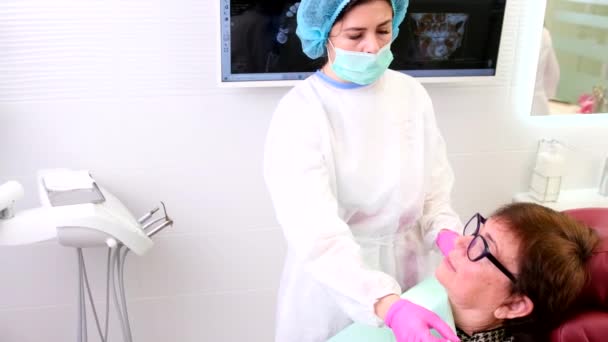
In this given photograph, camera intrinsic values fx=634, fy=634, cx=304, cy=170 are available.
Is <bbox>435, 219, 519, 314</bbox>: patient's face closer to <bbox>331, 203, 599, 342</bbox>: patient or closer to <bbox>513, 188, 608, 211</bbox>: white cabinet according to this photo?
<bbox>331, 203, 599, 342</bbox>: patient

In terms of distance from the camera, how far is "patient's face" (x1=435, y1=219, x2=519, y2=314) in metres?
1.24

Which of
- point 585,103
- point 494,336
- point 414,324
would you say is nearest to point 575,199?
point 585,103

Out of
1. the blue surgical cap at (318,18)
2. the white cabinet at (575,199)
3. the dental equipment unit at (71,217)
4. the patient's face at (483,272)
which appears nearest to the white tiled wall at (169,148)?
the white cabinet at (575,199)

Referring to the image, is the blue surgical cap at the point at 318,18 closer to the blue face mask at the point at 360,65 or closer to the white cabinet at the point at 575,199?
the blue face mask at the point at 360,65

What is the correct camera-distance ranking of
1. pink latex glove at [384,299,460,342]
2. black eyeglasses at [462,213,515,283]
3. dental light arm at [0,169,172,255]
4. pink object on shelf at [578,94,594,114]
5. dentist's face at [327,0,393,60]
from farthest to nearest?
pink object on shelf at [578,94,594,114]
dental light arm at [0,169,172,255]
dentist's face at [327,0,393,60]
black eyeglasses at [462,213,515,283]
pink latex glove at [384,299,460,342]

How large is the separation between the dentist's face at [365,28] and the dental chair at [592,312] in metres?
0.64

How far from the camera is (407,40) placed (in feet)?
6.56

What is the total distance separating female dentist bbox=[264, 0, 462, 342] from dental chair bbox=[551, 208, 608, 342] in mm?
296

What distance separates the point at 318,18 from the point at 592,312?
869 mm

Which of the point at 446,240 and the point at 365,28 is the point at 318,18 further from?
the point at 446,240

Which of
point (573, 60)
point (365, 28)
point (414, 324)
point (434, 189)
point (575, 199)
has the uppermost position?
point (365, 28)

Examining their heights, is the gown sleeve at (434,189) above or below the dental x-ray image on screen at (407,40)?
below

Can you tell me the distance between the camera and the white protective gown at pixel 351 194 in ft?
4.30

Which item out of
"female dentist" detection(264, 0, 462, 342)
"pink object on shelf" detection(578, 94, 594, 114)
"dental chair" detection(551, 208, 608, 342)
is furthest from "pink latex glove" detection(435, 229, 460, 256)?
"pink object on shelf" detection(578, 94, 594, 114)
